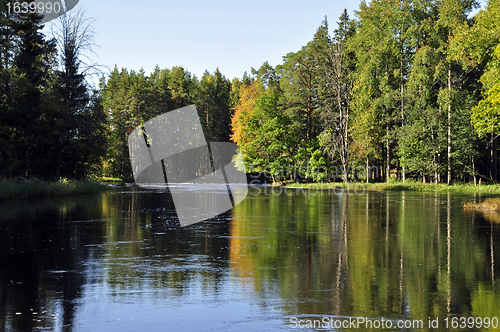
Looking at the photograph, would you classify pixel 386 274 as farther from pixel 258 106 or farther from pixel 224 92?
pixel 224 92

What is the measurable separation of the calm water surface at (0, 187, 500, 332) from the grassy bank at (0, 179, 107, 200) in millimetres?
14565

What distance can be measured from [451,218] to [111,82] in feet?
306

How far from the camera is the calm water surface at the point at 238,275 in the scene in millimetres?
6637

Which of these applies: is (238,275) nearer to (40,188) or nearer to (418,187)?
(40,188)

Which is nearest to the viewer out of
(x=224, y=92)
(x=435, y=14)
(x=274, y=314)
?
(x=274, y=314)

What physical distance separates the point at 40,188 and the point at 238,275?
94.4 feet

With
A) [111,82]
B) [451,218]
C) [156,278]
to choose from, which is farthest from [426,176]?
[111,82]

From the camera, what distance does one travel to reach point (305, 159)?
211ft

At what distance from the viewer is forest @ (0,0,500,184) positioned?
37.2 metres
